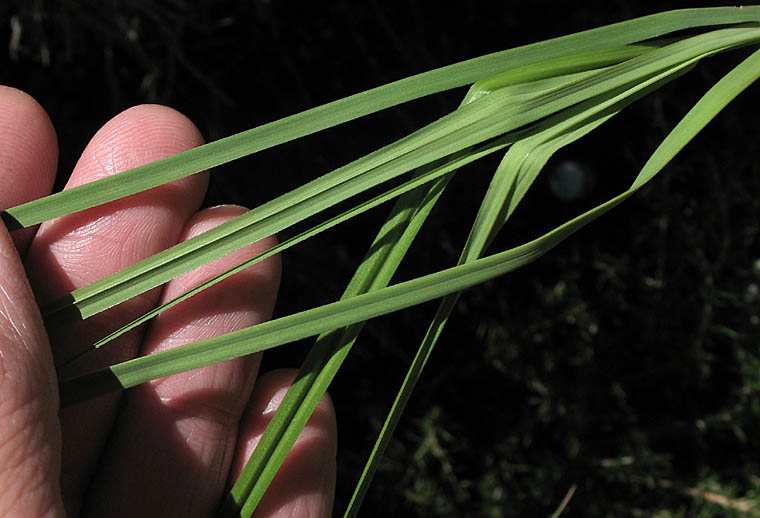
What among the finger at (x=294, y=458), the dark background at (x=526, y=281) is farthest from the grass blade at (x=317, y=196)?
the dark background at (x=526, y=281)

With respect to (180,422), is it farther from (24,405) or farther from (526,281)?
(526,281)

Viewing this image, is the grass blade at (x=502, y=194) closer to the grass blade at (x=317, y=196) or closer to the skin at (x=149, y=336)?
the grass blade at (x=317, y=196)

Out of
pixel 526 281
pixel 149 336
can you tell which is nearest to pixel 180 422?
pixel 149 336

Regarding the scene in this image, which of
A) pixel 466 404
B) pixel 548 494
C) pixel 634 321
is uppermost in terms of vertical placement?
pixel 634 321

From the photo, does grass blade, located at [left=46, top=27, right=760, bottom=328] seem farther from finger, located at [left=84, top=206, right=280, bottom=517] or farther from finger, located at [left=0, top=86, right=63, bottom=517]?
finger, located at [left=84, top=206, right=280, bottom=517]

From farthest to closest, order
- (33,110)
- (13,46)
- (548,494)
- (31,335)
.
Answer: (548,494) < (13,46) < (33,110) < (31,335)

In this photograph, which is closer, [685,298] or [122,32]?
[122,32]

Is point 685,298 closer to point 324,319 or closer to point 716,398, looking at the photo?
point 716,398

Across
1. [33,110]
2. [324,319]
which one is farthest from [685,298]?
[33,110]
